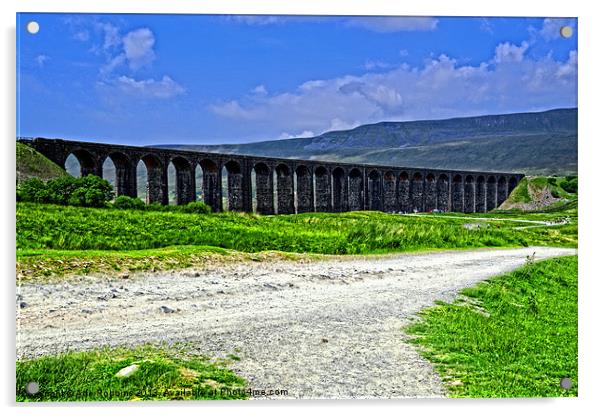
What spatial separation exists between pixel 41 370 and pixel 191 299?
175 cm

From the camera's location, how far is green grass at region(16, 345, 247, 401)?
5.65 m

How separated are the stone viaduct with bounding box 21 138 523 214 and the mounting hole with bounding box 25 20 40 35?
2.30m

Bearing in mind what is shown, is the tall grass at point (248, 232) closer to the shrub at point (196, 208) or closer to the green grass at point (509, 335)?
the shrub at point (196, 208)

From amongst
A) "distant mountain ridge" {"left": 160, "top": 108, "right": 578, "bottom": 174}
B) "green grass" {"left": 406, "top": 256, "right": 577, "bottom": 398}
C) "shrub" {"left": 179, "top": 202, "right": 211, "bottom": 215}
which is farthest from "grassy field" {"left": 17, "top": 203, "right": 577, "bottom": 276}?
"distant mountain ridge" {"left": 160, "top": 108, "right": 578, "bottom": 174}

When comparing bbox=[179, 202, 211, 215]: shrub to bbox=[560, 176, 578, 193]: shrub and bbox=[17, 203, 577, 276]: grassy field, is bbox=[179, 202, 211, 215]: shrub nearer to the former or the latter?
bbox=[17, 203, 577, 276]: grassy field

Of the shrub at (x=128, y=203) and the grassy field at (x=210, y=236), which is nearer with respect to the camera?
the grassy field at (x=210, y=236)

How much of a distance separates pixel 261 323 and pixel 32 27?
4592 millimetres

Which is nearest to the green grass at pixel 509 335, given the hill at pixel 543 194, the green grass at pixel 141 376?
the hill at pixel 543 194

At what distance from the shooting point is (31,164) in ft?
24.3

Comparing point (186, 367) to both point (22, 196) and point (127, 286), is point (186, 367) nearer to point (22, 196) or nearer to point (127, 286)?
point (127, 286)

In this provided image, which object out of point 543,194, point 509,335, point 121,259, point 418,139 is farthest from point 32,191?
point 418,139

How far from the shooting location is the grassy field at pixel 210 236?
7.13 m

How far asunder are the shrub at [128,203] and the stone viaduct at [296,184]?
1.84ft

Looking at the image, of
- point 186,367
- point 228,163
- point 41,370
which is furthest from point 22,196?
point 228,163
